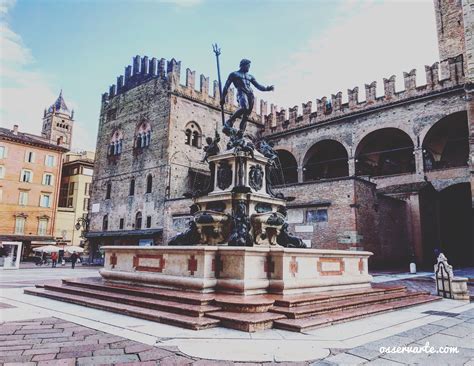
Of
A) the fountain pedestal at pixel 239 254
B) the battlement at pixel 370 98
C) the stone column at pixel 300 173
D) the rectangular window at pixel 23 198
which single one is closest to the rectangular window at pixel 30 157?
the rectangular window at pixel 23 198

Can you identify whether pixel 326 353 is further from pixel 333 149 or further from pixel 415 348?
pixel 333 149

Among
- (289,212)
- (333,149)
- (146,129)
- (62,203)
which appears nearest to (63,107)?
(62,203)

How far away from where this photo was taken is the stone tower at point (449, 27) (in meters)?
24.4

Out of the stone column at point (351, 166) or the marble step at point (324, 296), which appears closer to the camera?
the marble step at point (324, 296)

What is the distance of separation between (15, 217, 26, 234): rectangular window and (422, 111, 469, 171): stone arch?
34.7m

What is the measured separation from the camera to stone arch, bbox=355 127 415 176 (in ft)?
81.8

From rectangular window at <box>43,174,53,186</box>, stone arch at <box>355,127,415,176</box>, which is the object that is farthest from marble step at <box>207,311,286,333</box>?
rectangular window at <box>43,174,53,186</box>

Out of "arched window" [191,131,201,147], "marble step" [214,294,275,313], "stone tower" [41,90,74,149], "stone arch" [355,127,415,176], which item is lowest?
"marble step" [214,294,275,313]

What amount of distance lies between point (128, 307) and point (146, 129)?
23864 millimetres

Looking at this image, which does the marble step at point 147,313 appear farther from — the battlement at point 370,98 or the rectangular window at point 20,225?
the rectangular window at point 20,225

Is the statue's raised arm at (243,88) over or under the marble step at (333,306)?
over

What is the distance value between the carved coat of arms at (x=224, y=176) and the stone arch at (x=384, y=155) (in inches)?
722
